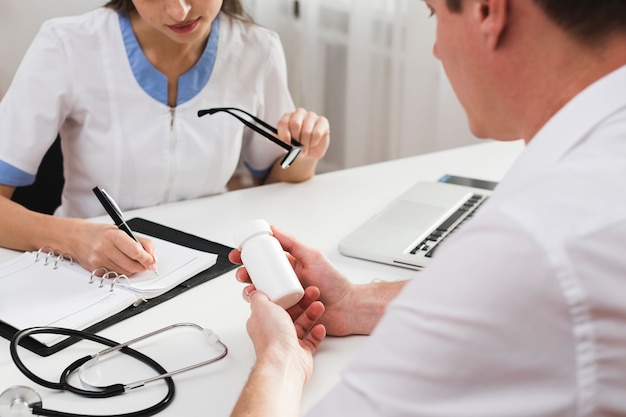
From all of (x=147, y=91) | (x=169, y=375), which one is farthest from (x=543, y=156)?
(x=147, y=91)

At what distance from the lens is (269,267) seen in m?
1.02

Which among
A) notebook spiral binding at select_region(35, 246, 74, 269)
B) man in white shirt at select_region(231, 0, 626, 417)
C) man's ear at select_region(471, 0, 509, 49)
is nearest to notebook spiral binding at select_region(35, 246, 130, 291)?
notebook spiral binding at select_region(35, 246, 74, 269)

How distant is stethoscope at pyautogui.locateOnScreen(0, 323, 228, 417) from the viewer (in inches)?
34.0

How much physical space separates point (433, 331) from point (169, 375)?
46cm

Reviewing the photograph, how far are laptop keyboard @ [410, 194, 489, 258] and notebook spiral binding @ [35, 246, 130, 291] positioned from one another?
48cm

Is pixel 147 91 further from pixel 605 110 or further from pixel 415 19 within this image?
pixel 415 19

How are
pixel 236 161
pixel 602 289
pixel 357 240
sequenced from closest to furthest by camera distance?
1. pixel 602 289
2. pixel 357 240
3. pixel 236 161

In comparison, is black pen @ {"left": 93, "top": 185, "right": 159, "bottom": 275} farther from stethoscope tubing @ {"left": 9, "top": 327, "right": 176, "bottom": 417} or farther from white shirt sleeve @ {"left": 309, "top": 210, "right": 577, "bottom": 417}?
white shirt sleeve @ {"left": 309, "top": 210, "right": 577, "bottom": 417}

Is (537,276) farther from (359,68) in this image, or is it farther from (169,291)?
(359,68)

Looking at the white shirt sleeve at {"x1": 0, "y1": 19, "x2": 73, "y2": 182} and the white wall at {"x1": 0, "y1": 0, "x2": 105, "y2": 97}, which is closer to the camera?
the white shirt sleeve at {"x1": 0, "y1": 19, "x2": 73, "y2": 182}

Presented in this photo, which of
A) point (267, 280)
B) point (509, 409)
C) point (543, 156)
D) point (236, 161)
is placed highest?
point (543, 156)

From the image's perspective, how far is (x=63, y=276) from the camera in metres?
1.19

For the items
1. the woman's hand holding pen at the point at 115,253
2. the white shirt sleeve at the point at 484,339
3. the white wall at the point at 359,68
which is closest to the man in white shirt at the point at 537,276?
the white shirt sleeve at the point at 484,339

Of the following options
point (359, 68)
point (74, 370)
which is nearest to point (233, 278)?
point (74, 370)
